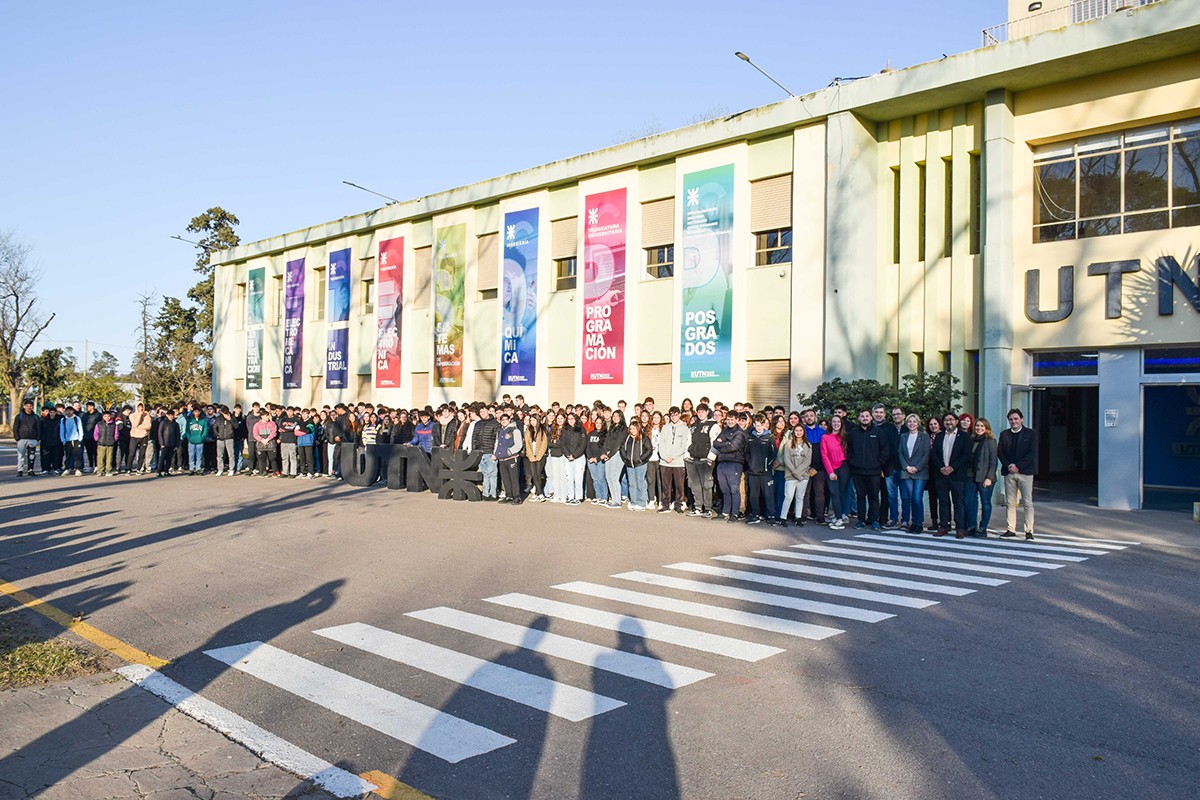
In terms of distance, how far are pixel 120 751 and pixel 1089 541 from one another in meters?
13.3

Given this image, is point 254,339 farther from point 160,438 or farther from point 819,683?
point 819,683

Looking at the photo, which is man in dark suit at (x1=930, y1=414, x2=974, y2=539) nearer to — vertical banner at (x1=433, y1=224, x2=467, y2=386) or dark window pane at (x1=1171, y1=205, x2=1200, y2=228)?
dark window pane at (x1=1171, y1=205, x2=1200, y2=228)

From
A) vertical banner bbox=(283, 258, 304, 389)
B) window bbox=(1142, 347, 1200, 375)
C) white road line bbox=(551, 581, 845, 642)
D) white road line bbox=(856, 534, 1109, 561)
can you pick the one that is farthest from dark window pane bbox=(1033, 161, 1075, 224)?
vertical banner bbox=(283, 258, 304, 389)

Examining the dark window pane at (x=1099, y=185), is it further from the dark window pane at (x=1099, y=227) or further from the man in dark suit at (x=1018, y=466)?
the man in dark suit at (x=1018, y=466)

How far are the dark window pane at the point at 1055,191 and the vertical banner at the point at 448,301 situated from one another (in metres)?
18.9

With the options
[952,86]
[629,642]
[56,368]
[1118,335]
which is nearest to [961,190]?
[952,86]

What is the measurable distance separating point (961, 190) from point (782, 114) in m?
4.81

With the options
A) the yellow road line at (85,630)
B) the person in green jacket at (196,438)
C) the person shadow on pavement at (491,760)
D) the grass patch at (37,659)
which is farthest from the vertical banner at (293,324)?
the person shadow on pavement at (491,760)

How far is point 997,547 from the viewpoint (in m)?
12.6

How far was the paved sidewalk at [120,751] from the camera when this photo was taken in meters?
4.23

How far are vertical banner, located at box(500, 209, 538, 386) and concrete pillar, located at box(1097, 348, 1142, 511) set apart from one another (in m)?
16.2

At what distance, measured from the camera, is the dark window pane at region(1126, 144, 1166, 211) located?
17781 mm

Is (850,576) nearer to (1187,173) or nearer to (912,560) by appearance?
(912,560)

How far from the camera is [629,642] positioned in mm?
6926
